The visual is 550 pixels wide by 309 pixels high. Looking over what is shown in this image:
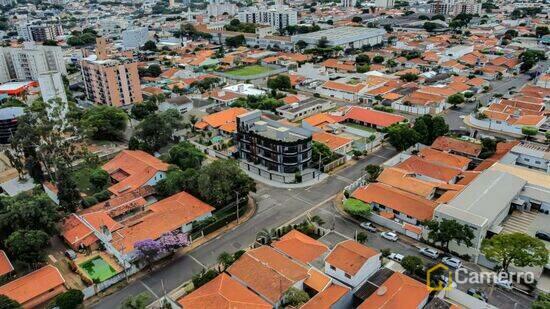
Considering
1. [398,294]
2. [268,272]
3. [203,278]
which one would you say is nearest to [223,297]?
[203,278]

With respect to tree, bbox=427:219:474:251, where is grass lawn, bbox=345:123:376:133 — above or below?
below

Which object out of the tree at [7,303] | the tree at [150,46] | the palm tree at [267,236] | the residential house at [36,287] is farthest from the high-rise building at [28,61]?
the palm tree at [267,236]

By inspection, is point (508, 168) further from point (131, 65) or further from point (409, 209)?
point (131, 65)

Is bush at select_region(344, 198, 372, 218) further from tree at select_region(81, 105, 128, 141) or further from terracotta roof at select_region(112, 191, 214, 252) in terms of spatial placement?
tree at select_region(81, 105, 128, 141)

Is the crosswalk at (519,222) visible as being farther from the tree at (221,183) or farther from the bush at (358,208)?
the tree at (221,183)

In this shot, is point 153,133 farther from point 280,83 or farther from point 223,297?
point 280,83

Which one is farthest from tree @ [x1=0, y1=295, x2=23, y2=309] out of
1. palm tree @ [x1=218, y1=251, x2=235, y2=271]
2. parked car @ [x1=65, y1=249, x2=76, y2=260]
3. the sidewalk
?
palm tree @ [x1=218, y1=251, x2=235, y2=271]
